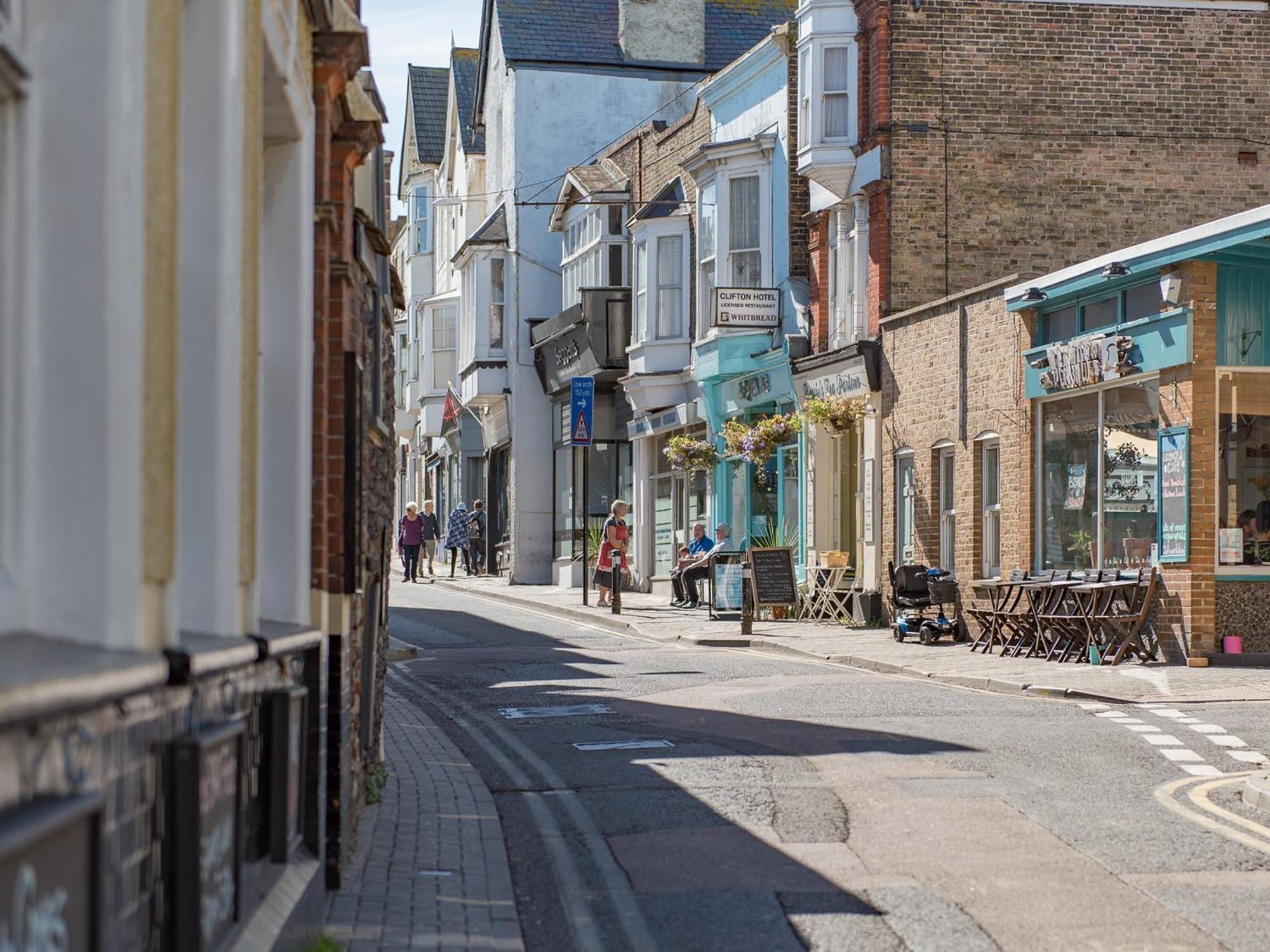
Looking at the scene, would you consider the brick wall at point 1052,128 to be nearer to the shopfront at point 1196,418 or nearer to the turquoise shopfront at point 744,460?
the turquoise shopfront at point 744,460

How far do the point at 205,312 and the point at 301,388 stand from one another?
69.6 inches

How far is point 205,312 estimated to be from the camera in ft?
14.4

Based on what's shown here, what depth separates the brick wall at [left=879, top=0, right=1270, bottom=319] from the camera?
2506cm

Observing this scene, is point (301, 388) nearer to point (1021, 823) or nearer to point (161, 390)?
point (161, 390)

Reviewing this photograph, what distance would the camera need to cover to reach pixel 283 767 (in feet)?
17.5

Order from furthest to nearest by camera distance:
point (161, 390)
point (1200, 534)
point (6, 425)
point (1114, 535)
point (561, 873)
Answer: point (1114, 535) → point (1200, 534) → point (561, 873) → point (161, 390) → point (6, 425)

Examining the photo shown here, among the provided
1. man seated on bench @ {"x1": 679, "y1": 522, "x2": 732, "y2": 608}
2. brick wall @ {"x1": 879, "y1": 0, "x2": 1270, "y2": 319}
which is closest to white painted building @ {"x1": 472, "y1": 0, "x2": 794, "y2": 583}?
man seated on bench @ {"x1": 679, "y1": 522, "x2": 732, "y2": 608}

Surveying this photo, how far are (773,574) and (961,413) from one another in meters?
3.70

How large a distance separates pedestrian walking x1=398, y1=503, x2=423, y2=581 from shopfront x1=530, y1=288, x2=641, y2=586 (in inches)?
125

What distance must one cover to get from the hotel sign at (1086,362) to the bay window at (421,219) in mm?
38444

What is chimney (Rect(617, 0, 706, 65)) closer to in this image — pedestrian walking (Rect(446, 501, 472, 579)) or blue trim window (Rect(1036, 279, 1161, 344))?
pedestrian walking (Rect(446, 501, 472, 579))

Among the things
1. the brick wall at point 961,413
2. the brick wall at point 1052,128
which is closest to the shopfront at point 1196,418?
the brick wall at point 961,413

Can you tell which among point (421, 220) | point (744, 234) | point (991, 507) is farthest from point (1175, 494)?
point (421, 220)

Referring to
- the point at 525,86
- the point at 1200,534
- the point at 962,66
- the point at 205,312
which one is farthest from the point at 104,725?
the point at 525,86
